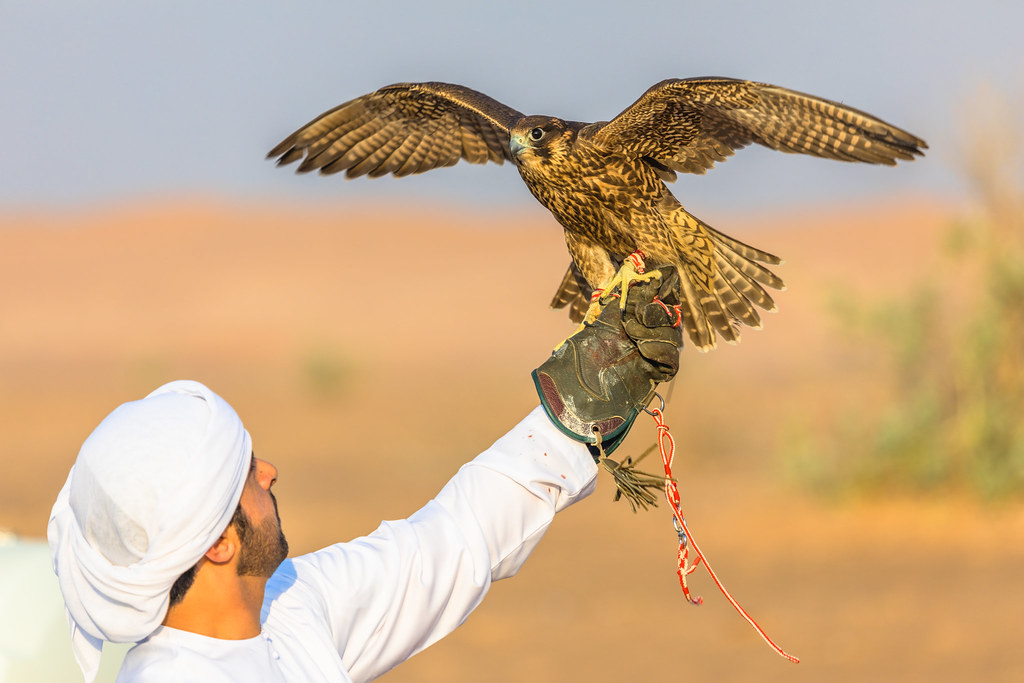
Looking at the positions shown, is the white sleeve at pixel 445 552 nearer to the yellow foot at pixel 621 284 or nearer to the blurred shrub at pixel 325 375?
the yellow foot at pixel 621 284

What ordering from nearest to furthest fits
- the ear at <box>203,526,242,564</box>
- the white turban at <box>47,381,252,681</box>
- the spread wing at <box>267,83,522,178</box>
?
1. the white turban at <box>47,381,252,681</box>
2. the ear at <box>203,526,242,564</box>
3. the spread wing at <box>267,83,522,178</box>

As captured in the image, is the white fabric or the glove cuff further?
the glove cuff

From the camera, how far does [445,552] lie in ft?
7.61

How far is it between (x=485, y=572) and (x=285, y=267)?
4250 centimetres

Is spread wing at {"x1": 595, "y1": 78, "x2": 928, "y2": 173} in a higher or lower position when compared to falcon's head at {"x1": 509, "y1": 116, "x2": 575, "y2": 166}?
higher

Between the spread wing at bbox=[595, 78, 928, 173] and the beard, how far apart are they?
6.08ft

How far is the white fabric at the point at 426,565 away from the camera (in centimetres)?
215

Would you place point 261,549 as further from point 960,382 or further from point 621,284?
point 960,382

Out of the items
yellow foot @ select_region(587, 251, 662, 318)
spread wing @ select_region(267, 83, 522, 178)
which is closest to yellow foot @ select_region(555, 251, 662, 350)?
yellow foot @ select_region(587, 251, 662, 318)

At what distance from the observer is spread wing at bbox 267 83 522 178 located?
3797mm

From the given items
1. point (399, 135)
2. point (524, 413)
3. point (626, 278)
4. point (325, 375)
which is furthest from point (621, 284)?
point (325, 375)

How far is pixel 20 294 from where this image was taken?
42719 mm

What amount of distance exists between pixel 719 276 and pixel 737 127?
0.55 meters

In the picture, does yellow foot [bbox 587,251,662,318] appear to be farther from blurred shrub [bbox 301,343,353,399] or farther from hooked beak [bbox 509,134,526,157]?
blurred shrub [bbox 301,343,353,399]
